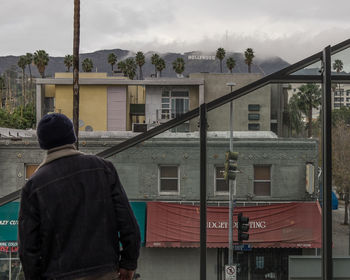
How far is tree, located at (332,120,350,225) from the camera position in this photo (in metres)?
4.72

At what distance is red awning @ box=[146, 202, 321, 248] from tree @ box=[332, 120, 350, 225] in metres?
0.27

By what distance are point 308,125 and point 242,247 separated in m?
1.32

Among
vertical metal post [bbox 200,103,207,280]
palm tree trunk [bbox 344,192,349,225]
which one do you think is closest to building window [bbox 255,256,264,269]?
vertical metal post [bbox 200,103,207,280]

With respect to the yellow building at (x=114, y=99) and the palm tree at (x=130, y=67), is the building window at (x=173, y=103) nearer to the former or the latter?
the yellow building at (x=114, y=99)

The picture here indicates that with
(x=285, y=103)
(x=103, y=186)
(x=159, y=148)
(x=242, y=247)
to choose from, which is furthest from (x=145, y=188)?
(x=103, y=186)

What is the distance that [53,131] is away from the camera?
2129mm

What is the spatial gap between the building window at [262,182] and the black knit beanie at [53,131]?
2936 mm

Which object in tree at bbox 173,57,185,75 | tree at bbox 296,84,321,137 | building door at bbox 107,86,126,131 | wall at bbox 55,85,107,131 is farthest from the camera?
tree at bbox 173,57,185,75

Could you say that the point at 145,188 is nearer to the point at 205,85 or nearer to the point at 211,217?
the point at 211,217

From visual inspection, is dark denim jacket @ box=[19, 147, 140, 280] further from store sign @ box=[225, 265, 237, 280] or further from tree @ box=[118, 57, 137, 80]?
tree @ box=[118, 57, 137, 80]

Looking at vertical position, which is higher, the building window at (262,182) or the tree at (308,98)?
the tree at (308,98)

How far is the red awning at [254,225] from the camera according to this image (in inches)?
187

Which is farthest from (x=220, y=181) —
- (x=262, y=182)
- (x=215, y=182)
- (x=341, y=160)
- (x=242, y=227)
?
(x=341, y=160)

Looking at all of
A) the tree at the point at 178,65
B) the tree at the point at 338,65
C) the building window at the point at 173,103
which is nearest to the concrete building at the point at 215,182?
the tree at the point at 338,65
